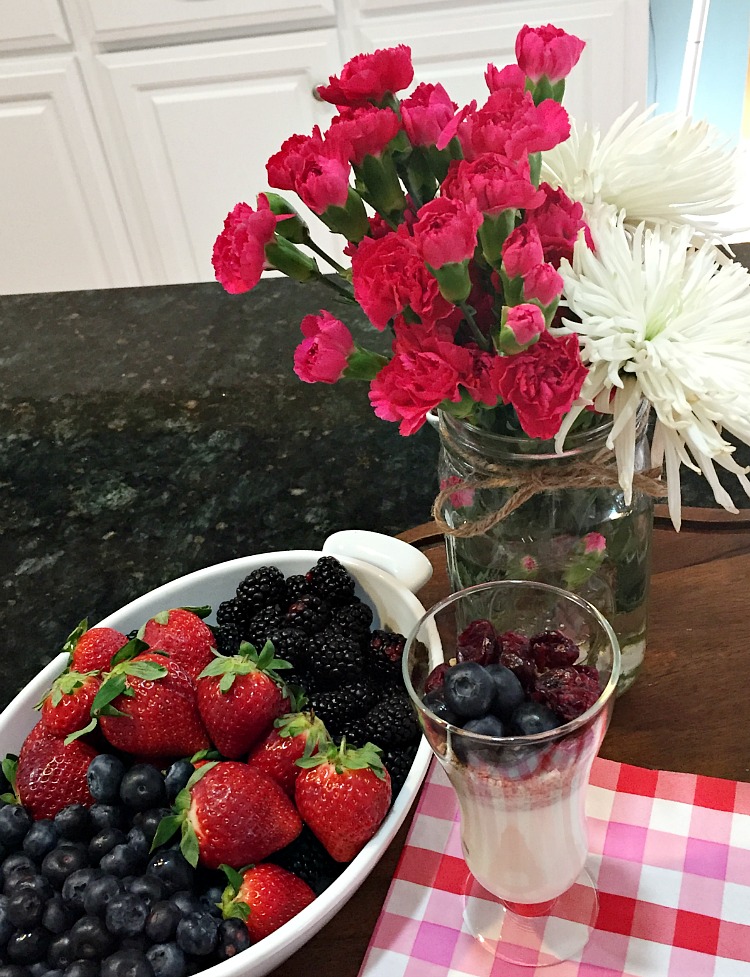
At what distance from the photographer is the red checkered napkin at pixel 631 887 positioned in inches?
21.7

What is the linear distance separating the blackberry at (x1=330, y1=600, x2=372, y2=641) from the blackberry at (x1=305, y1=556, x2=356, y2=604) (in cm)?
1

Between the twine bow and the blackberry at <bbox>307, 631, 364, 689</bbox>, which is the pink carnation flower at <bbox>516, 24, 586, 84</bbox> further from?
the blackberry at <bbox>307, 631, 364, 689</bbox>

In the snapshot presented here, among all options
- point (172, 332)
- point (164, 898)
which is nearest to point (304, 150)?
point (164, 898)

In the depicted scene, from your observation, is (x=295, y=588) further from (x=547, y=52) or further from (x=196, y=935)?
(x=547, y=52)

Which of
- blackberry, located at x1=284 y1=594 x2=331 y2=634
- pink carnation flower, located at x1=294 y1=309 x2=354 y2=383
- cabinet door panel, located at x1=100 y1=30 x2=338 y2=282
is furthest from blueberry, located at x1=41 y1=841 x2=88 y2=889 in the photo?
cabinet door panel, located at x1=100 y1=30 x2=338 y2=282

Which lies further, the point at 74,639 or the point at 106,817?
the point at 74,639

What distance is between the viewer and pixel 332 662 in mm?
662

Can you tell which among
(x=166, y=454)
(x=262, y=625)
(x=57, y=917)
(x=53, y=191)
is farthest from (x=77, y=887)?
(x=53, y=191)

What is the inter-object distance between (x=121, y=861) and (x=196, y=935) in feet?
0.21

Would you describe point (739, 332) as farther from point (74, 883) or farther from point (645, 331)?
point (74, 883)

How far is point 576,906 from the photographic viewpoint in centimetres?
58

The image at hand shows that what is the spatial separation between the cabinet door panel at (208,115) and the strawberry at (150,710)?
5.01 feet

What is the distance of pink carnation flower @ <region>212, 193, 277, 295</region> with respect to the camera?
1.62ft

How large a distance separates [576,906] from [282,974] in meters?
0.19
